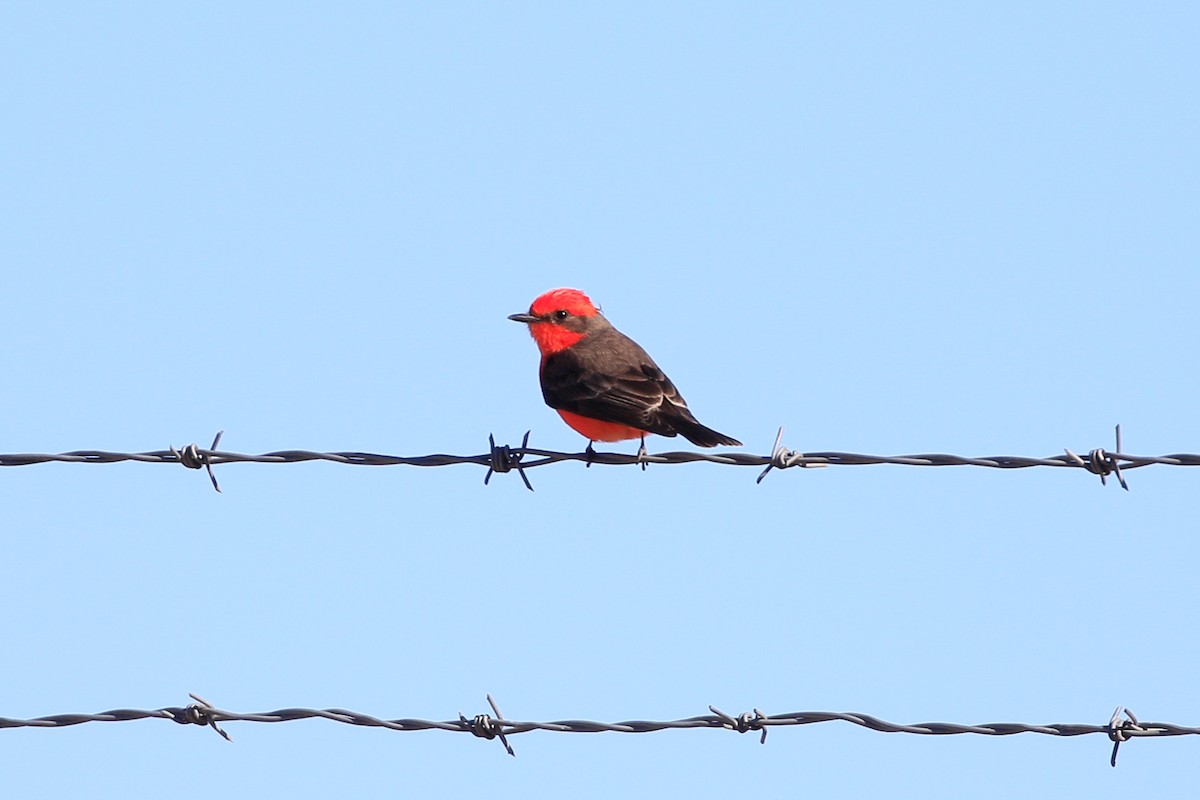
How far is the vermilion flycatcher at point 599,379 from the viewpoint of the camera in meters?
8.41

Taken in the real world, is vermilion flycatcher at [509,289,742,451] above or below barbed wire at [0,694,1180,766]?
above

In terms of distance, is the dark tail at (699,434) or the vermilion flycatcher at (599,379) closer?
the dark tail at (699,434)

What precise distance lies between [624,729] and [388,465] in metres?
1.45

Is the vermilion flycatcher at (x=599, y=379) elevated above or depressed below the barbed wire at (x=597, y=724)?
above

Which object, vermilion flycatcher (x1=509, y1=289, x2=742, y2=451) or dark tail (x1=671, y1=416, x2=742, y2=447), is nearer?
dark tail (x1=671, y1=416, x2=742, y2=447)

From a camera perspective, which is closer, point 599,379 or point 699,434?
point 699,434

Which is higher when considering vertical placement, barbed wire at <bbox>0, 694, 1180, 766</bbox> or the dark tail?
the dark tail

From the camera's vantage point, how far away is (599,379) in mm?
8938

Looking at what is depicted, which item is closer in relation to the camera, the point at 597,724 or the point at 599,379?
the point at 597,724

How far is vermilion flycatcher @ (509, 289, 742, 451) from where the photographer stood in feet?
27.6

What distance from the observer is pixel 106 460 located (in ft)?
20.5

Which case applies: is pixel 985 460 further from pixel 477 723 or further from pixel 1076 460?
pixel 477 723

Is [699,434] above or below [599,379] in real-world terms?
below

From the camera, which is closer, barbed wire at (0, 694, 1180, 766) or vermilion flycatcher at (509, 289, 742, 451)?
barbed wire at (0, 694, 1180, 766)
